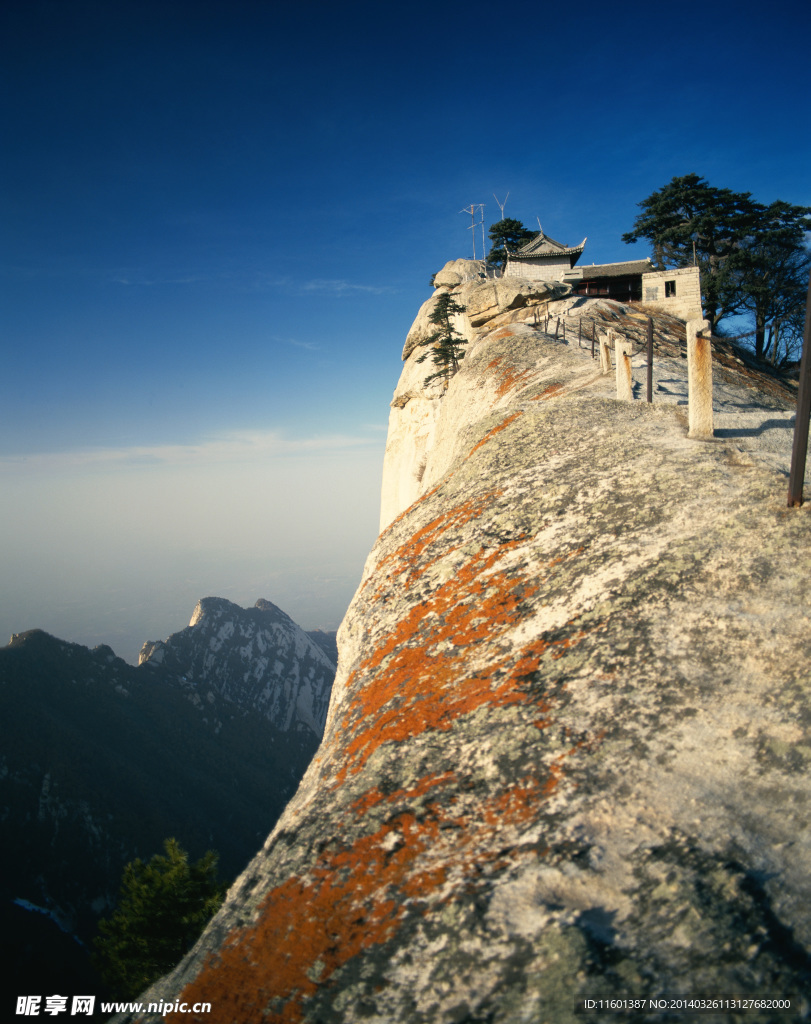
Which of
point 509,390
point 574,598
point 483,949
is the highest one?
point 509,390

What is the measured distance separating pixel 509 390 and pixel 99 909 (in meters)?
68.5

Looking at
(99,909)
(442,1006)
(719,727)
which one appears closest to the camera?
(442,1006)

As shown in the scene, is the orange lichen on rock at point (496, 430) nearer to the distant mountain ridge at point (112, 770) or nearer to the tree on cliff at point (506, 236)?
the tree on cliff at point (506, 236)

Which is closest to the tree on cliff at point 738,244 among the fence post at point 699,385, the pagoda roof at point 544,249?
the pagoda roof at point 544,249

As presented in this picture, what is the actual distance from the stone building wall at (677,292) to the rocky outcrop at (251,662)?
88.4m

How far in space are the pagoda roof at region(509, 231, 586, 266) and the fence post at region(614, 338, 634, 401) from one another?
39241mm

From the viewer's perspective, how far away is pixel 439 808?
3.76 meters

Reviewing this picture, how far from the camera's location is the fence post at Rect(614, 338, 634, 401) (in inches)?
380

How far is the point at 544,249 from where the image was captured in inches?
1731

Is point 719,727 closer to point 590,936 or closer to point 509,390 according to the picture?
point 590,936

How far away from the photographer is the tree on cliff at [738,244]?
34.0 meters

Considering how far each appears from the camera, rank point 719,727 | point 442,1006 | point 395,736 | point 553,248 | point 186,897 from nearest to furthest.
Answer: point 442,1006
point 719,727
point 395,736
point 186,897
point 553,248

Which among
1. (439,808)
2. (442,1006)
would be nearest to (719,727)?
(439,808)

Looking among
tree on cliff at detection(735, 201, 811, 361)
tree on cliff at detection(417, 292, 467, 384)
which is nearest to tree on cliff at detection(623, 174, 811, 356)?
tree on cliff at detection(735, 201, 811, 361)
